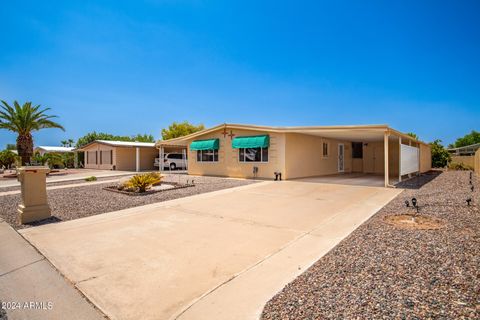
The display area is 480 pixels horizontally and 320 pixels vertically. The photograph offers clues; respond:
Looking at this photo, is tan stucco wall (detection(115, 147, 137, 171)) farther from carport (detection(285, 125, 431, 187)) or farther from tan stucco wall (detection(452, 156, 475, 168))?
tan stucco wall (detection(452, 156, 475, 168))

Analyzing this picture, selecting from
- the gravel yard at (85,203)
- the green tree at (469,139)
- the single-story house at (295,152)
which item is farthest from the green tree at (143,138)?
the green tree at (469,139)

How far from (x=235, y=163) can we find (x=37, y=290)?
1331 cm

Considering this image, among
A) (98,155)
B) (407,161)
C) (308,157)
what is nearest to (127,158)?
(98,155)

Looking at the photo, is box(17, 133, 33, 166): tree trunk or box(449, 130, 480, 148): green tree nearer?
box(17, 133, 33, 166): tree trunk

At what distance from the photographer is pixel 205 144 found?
56.3ft

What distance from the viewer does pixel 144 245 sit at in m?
4.42

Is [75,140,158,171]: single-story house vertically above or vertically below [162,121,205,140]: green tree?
below

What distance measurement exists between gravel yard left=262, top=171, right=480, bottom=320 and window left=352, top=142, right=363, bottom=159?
16795 millimetres

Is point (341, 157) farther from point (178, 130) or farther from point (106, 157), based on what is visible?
point (178, 130)

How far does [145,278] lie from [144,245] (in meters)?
1.28

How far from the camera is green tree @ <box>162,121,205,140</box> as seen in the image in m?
45.2

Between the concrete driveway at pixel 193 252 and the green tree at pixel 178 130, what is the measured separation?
39.0 metres

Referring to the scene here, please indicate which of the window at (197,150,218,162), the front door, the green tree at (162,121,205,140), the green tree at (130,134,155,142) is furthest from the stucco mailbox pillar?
the green tree at (130,134,155,142)

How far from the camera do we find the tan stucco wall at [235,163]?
14375 millimetres
